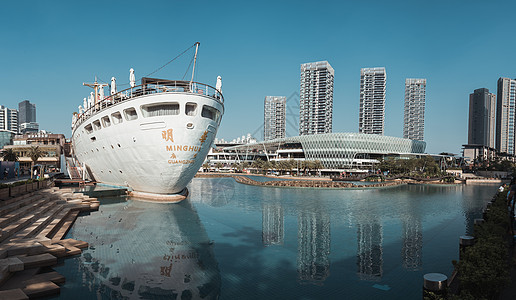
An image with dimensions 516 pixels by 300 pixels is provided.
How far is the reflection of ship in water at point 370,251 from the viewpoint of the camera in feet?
40.9

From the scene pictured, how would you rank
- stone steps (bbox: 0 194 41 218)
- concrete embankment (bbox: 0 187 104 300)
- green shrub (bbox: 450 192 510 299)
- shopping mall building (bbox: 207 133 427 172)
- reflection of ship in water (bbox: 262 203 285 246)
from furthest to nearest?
shopping mall building (bbox: 207 133 427 172), reflection of ship in water (bbox: 262 203 285 246), stone steps (bbox: 0 194 41 218), concrete embankment (bbox: 0 187 104 300), green shrub (bbox: 450 192 510 299)

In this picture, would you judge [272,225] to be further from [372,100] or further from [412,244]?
[372,100]

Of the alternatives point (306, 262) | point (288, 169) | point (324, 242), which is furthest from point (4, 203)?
point (288, 169)

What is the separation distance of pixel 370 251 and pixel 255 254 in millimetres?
6235

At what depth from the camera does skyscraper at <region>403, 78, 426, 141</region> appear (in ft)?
561

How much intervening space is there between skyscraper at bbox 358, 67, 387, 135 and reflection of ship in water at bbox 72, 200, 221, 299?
6062 inches

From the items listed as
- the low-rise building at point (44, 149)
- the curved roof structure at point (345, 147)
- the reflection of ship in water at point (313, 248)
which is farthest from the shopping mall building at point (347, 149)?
the reflection of ship in water at point (313, 248)

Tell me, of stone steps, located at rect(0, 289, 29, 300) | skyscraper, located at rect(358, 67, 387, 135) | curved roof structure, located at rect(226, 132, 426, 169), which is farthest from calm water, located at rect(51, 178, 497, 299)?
skyscraper, located at rect(358, 67, 387, 135)

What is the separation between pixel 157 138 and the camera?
Answer: 24781 millimetres

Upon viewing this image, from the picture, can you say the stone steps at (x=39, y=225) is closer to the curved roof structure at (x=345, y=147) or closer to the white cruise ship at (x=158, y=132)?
the white cruise ship at (x=158, y=132)

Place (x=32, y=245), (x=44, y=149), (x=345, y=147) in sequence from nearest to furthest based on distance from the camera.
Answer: (x=32, y=245)
(x=44, y=149)
(x=345, y=147)

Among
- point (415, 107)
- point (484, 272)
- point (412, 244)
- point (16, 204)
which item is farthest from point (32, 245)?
point (415, 107)

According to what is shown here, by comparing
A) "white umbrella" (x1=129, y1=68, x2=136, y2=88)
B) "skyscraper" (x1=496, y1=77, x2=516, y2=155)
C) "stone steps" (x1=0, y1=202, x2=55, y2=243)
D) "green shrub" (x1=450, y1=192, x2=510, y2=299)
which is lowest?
"stone steps" (x1=0, y1=202, x2=55, y2=243)

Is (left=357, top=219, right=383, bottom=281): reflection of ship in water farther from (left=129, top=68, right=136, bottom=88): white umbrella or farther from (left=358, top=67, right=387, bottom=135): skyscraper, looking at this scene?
(left=358, top=67, right=387, bottom=135): skyscraper
